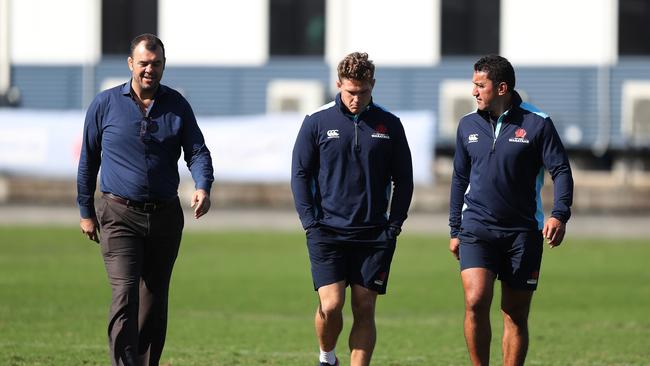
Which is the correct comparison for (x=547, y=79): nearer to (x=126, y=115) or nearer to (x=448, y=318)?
(x=448, y=318)

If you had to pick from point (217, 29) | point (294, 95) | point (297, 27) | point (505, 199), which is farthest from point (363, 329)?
point (217, 29)

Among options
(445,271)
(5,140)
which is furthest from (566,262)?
(5,140)

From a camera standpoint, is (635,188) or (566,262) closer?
(566,262)

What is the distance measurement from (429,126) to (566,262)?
247 inches

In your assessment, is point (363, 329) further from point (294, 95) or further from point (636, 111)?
point (294, 95)

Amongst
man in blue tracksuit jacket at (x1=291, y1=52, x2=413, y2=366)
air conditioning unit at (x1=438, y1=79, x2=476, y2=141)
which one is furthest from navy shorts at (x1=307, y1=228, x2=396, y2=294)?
air conditioning unit at (x1=438, y1=79, x2=476, y2=141)

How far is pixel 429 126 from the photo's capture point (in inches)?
1108

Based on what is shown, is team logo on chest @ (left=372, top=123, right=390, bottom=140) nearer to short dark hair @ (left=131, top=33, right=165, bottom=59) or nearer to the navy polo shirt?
the navy polo shirt

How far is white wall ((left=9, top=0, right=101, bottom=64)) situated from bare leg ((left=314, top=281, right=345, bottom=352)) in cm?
3185

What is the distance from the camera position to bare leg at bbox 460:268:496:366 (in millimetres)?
9266

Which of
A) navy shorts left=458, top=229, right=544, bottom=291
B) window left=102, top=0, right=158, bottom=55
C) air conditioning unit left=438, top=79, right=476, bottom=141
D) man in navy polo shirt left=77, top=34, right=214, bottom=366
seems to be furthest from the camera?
window left=102, top=0, right=158, bottom=55

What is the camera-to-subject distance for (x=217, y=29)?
129 ft

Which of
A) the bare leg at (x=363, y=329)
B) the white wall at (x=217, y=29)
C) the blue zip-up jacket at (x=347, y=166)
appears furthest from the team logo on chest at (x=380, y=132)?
the white wall at (x=217, y=29)

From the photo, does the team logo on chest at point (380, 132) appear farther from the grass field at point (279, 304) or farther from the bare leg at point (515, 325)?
the grass field at point (279, 304)
